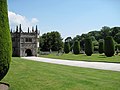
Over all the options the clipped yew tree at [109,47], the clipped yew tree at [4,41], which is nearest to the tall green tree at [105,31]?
the clipped yew tree at [109,47]

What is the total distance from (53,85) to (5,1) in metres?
4.51

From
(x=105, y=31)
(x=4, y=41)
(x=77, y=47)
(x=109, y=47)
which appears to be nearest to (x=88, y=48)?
(x=109, y=47)

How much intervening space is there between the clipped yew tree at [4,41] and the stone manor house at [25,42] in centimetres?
6461

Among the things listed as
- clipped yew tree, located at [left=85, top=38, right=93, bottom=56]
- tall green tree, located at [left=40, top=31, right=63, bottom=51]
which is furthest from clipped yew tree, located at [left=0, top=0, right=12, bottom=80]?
tall green tree, located at [left=40, top=31, right=63, bottom=51]

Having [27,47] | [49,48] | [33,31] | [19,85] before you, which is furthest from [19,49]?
[19,85]

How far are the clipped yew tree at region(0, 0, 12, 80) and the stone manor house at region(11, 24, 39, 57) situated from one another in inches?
2544

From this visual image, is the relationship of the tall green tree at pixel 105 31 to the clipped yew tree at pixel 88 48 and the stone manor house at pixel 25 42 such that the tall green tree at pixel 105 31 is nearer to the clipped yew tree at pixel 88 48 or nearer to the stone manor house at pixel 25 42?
the stone manor house at pixel 25 42

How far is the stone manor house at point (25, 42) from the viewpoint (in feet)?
244

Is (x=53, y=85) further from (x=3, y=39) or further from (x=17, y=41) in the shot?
(x=17, y=41)

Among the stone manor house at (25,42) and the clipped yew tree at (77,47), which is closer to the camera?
the clipped yew tree at (77,47)

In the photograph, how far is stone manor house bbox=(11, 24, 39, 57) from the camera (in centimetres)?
7450

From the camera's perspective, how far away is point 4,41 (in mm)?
9297

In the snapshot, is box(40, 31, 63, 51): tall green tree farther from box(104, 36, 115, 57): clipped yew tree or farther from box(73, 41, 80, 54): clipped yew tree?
box(104, 36, 115, 57): clipped yew tree

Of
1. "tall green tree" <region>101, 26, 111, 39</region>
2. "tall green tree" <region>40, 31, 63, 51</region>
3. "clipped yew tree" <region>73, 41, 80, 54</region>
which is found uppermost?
"tall green tree" <region>101, 26, 111, 39</region>
